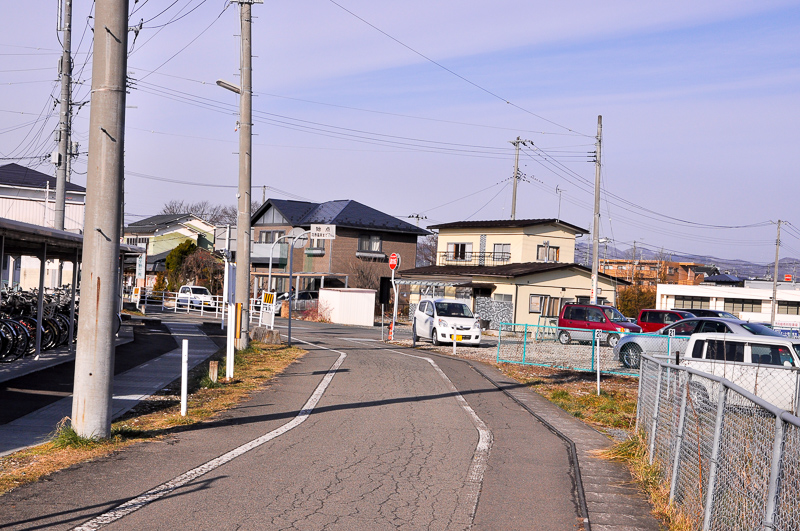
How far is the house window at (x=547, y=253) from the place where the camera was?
1996 inches

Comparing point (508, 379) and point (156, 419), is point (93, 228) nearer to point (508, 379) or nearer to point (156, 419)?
point (156, 419)

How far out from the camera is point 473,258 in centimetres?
5200

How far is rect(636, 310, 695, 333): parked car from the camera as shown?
32178 mm

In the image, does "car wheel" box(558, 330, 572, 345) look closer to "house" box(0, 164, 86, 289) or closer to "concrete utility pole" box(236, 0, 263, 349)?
"concrete utility pole" box(236, 0, 263, 349)

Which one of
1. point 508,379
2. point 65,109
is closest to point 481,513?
point 508,379

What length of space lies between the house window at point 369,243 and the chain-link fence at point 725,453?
51.1 m

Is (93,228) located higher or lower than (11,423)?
higher

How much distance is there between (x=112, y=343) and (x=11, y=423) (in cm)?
229

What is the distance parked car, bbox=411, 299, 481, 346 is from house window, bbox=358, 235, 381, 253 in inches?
1147

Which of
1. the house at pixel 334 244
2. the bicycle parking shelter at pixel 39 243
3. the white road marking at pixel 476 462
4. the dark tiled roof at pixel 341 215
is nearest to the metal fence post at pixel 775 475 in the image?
the white road marking at pixel 476 462

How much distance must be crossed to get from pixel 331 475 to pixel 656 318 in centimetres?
2792

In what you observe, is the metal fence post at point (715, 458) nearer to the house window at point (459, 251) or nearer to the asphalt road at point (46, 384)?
the asphalt road at point (46, 384)

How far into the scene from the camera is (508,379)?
18703mm

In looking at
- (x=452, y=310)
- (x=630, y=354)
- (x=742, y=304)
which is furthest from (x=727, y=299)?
(x=630, y=354)
